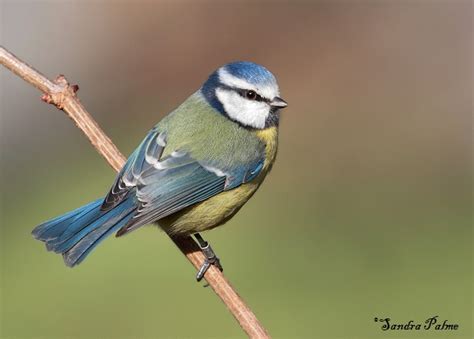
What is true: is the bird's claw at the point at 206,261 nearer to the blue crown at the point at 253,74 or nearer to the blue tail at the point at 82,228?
the blue tail at the point at 82,228

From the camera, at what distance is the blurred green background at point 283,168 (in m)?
4.33

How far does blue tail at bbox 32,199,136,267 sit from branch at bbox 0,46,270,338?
18cm

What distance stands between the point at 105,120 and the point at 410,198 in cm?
276

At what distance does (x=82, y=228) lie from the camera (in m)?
2.92

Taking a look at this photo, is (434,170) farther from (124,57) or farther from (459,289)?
(124,57)

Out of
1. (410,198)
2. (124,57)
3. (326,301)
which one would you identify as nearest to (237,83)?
(326,301)

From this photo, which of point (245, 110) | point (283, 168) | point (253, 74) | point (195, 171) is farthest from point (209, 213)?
point (283, 168)

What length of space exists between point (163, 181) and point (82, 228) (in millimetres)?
373

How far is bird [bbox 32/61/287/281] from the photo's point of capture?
2.92 meters

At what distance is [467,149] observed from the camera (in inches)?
257
